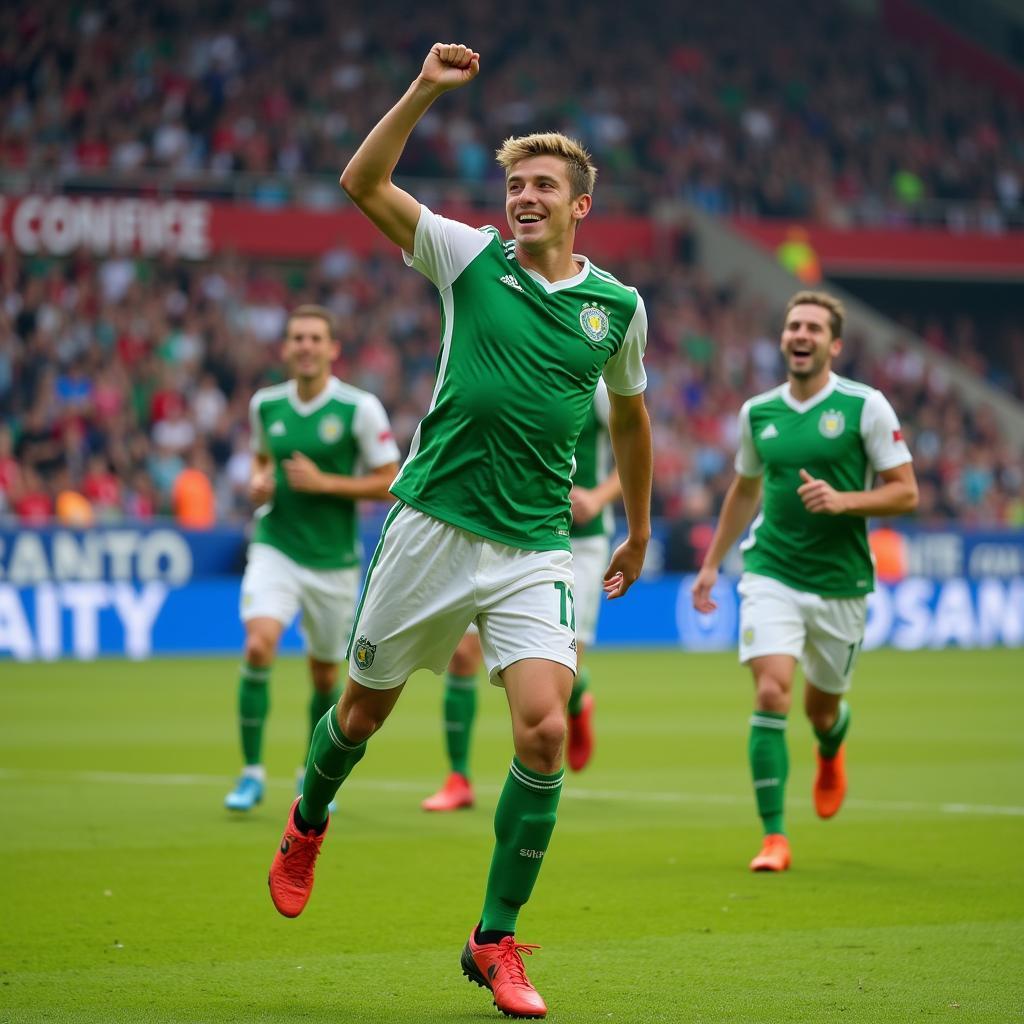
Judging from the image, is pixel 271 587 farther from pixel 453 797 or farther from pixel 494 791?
pixel 494 791

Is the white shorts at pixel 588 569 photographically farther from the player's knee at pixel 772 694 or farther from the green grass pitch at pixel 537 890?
the player's knee at pixel 772 694

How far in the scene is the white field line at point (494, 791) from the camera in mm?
9984

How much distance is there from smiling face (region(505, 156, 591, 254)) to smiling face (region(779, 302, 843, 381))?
290 cm

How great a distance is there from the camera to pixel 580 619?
1068cm

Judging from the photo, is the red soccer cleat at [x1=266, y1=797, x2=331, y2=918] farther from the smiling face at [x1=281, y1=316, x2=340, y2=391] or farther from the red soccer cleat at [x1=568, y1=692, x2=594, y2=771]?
the red soccer cleat at [x1=568, y1=692, x2=594, y2=771]

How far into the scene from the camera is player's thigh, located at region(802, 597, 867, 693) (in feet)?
27.7

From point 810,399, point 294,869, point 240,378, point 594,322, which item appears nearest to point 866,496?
point 810,399

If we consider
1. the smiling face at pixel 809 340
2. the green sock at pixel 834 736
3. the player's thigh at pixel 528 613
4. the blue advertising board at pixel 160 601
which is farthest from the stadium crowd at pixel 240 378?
the player's thigh at pixel 528 613

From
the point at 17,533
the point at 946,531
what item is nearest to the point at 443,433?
the point at 17,533

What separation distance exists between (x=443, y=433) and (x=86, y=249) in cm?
2295

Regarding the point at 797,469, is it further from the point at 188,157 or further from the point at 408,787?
the point at 188,157

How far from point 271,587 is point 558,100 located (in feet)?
87.7

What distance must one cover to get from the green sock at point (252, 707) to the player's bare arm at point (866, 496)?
3.14m

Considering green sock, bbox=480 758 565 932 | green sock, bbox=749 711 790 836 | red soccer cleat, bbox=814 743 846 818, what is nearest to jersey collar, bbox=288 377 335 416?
green sock, bbox=749 711 790 836
